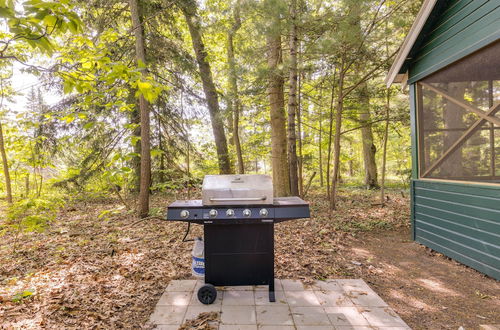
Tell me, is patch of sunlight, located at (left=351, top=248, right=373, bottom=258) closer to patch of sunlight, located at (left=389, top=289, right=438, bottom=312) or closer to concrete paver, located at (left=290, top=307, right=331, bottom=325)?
patch of sunlight, located at (left=389, top=289, right=438, bottom=312)

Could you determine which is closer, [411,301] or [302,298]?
[302,298]

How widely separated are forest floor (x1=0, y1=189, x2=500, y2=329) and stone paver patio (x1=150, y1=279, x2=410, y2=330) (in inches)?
8.0

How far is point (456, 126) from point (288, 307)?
3820mm

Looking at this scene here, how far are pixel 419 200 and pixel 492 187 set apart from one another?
1.50 metres

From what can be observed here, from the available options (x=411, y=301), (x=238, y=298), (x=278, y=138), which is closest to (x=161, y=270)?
(x=238, y=298)

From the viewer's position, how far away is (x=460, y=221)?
4.01 meters

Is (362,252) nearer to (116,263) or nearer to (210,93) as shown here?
(116,263)

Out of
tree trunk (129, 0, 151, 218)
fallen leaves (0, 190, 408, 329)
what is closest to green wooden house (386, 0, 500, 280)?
fallen leaves (0, 190, 408, 329)

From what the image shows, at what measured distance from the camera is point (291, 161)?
22.2ft

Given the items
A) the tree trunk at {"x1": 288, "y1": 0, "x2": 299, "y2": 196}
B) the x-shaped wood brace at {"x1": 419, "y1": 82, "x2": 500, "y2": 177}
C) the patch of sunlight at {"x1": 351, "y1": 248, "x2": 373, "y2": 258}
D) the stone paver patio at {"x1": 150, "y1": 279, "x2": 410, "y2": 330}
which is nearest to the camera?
the stone paver patio at {"x1": 150, "y1": 279, "x2": 410, "y2": 330}

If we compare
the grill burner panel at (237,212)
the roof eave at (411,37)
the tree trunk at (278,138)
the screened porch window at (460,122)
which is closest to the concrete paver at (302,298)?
the grill burner panel at (237,212)

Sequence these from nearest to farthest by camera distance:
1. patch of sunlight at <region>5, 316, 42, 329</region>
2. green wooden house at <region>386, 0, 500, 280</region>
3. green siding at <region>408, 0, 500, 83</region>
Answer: patch of sunlight at <region>5, 316, 42, 329</region> → green siding at <region>408, 0, 500, 83</region> → green wooden house at <region>386, 0, 500, 280</region>

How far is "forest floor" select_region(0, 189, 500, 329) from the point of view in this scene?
2715 mm

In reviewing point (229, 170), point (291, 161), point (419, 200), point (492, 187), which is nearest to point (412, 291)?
point (492, 187)
